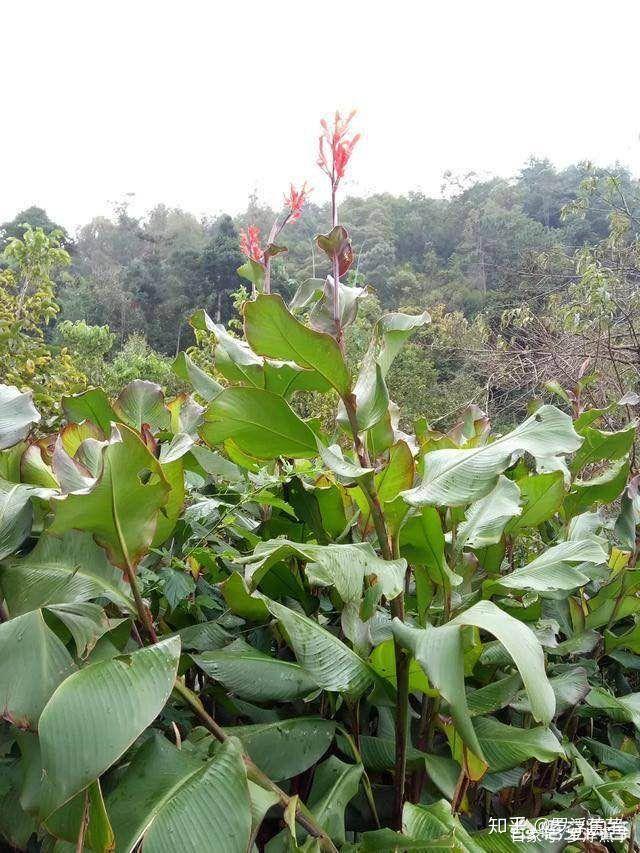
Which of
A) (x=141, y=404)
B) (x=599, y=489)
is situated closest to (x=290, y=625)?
(x=141, y=404)

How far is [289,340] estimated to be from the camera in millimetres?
615

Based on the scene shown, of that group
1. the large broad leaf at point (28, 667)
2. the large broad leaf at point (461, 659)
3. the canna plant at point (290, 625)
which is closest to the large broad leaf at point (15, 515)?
the canna plant at point (290, 625)

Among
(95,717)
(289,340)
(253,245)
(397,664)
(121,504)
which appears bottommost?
(397,664)

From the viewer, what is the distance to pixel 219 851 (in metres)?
0.43

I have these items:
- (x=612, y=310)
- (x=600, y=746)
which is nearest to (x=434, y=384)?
(x=612, y=310)

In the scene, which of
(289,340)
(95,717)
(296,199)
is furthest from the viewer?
(296,199)

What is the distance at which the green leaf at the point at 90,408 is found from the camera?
807 mm

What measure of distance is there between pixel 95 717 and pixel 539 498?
1.93ft

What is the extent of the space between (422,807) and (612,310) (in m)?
4.60

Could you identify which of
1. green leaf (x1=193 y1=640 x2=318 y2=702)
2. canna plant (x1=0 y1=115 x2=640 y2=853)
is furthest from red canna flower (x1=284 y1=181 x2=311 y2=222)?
green leaf (x1=193 y1=640 x2=318 y2=702)

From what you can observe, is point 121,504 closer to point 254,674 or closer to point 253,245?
point 254,674

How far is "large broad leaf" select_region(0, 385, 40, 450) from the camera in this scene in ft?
1.90

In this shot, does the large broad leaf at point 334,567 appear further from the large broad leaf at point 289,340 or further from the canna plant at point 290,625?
the large broad leaf at point 289,340

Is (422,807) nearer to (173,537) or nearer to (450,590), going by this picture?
(450,590)
